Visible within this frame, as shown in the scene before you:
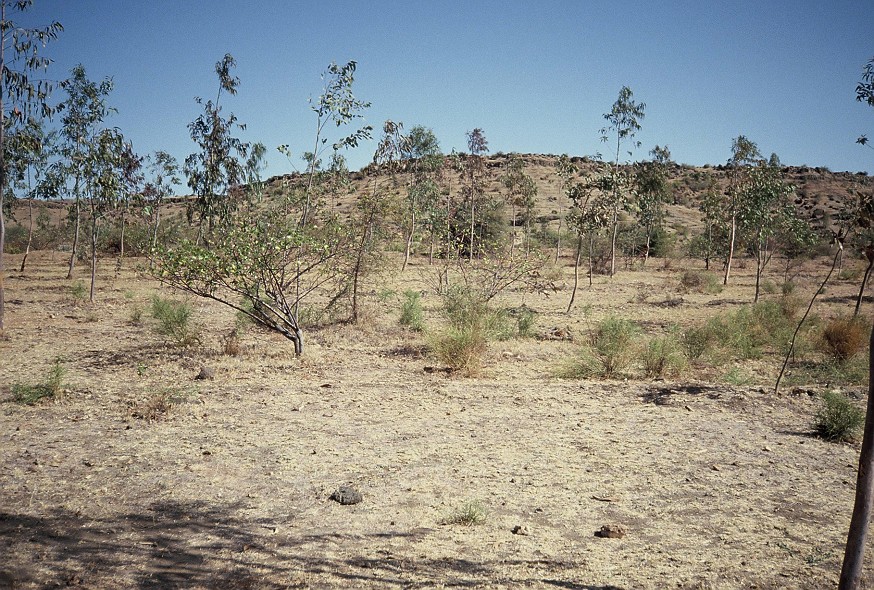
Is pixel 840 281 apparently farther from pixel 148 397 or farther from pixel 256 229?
pixel 148 397

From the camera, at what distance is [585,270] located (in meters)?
35.6

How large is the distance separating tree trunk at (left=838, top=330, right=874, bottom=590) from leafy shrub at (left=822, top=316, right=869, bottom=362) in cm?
982

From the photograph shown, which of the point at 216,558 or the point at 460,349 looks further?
the point at 460,349

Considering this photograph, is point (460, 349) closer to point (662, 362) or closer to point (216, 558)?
point (662, 362)

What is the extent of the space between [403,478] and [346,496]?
26.6 inches

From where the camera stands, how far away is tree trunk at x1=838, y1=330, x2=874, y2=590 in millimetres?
2938

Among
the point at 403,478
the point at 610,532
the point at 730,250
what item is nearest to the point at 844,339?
the point at 610,532

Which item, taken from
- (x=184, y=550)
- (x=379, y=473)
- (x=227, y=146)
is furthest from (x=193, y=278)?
(x=227, y=146)

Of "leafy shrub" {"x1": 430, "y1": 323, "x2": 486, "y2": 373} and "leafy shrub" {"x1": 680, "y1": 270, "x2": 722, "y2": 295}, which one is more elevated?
"leafy shrub" {"x1": 680, "y1": 270, "x2": 722, "y2": 295}

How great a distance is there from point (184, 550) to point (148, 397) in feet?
13.9

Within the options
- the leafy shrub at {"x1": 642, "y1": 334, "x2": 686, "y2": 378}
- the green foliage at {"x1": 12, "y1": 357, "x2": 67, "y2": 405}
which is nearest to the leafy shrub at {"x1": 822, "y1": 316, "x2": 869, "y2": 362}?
the leafy shrub at {"x1": 642, "y1": 334, "x2": 686, "y2": 378}

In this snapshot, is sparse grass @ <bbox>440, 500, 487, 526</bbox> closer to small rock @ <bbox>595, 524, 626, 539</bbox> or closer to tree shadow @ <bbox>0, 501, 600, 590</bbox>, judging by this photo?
tree shadow @ <bbox>0, 501, 600, 590</bbox>

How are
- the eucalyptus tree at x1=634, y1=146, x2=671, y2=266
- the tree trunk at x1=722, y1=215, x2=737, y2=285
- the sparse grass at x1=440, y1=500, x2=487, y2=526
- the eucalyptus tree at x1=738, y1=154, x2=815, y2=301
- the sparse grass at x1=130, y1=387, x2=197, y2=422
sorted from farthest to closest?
the eucalyptus tree at x1=634, y1=146, x2=671, y2=266, the tree trunk at x1=722, y1=215, x2=737, y2=285, the eucalyptus tree at x1=738, y1=154, x2=815, y2=301, the sparse grass at x1=130, y1=387, x2=197, y2=422, the sparse grass at x1=440, y1=500, x2=487, y2=526

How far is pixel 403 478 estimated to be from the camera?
18.4 ft
